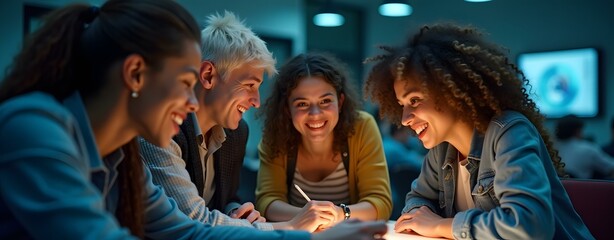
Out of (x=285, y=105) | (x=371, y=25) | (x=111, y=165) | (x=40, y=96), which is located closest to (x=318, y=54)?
(x=285, y=105)

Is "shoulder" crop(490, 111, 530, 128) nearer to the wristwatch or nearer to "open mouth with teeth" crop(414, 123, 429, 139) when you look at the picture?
"open mouth with teeth" crop(414, 123, 429, 139)

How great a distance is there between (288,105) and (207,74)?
0.44 m

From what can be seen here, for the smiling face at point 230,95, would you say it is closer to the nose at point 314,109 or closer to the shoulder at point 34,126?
the nose at point 314,109

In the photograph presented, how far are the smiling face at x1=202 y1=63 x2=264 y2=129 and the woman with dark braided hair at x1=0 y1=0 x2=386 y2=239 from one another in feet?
2.48

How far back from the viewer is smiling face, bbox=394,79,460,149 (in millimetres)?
1777

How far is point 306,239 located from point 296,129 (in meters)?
1.10

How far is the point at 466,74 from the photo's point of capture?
5.62 feet

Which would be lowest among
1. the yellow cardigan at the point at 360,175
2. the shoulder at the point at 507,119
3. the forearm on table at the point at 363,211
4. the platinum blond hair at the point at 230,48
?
the forearm on table at the point at 363,211

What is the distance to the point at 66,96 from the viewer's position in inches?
42.6

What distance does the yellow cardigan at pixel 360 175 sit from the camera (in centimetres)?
230

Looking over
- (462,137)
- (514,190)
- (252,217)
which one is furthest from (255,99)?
(514,190)

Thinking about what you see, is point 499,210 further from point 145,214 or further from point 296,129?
point 296,129

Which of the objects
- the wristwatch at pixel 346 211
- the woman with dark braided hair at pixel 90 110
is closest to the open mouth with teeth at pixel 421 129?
the wristwatch at pixel 346 211

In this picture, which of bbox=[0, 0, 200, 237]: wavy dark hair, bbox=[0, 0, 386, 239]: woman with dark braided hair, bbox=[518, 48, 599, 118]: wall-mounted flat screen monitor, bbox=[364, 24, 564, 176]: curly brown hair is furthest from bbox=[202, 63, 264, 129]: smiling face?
bbox=[518, 48, 599, 118]: wall-mounted flat screen monitor
